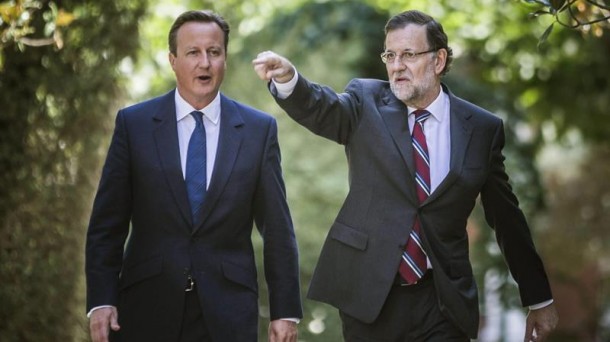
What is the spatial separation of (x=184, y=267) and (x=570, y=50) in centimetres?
1254

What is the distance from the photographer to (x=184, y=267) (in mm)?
5414

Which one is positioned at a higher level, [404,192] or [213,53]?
[213,53]

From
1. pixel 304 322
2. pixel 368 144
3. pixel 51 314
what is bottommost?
pixel 304 322

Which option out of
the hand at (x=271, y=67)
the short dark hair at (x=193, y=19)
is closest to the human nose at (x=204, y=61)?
the short dark hair at (x=193, y=19)

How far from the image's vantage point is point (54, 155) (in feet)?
25.9

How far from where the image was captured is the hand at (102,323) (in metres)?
5.29

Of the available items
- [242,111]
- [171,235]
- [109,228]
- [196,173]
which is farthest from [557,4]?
[109,228]

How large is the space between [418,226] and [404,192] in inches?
6.4

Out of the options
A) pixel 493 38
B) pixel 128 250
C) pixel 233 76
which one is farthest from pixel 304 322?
pixel 493 38

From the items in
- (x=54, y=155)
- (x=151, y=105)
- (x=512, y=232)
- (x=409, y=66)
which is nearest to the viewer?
(x=409, y=66)

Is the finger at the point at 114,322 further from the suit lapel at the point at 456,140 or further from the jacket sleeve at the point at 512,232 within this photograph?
the jacket sleeve at the point at 512,232

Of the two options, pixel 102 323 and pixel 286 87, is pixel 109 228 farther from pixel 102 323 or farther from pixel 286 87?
pixel 286 87

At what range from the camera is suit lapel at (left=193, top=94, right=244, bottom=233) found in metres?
5.45

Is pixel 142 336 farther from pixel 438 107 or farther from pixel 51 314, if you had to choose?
pixel 51 314
